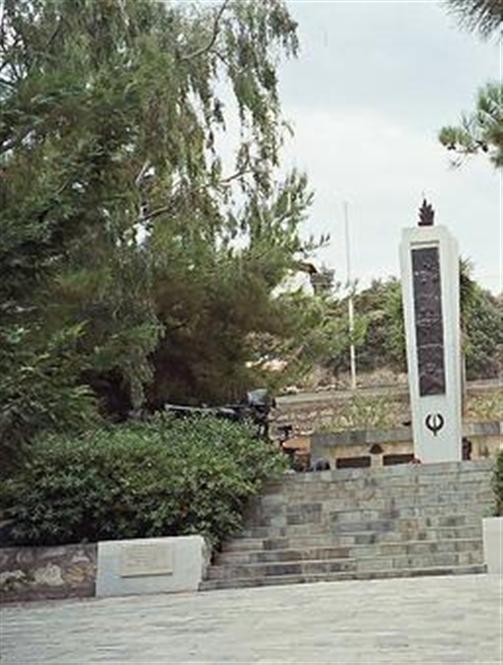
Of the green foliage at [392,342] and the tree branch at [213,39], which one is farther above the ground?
the tree branch at [213,39]

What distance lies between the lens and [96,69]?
1178 cm

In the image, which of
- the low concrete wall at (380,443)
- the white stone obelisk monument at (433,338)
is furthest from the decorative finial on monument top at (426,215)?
→ the low concrete wall at (380,443)

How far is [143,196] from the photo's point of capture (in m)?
15.1

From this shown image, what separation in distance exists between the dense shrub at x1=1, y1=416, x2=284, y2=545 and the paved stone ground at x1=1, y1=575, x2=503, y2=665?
4.68ft

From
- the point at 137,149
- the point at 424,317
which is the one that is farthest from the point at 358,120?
the point at 137,149

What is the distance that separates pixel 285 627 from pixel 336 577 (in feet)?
11.1

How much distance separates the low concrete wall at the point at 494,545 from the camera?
407 inches

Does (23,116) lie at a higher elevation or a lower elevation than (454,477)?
higher

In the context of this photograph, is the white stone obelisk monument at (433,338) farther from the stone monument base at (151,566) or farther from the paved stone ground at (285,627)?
the paved stone ground at (285,627)

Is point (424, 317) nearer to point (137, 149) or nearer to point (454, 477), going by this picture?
point (454, 477)

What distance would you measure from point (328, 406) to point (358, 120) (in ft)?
23.3

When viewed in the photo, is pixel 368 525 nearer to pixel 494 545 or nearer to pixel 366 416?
pixel 494 545

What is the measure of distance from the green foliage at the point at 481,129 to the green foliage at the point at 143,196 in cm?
311

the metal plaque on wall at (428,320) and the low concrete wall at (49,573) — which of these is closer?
the low concrete wall at (49,573)
